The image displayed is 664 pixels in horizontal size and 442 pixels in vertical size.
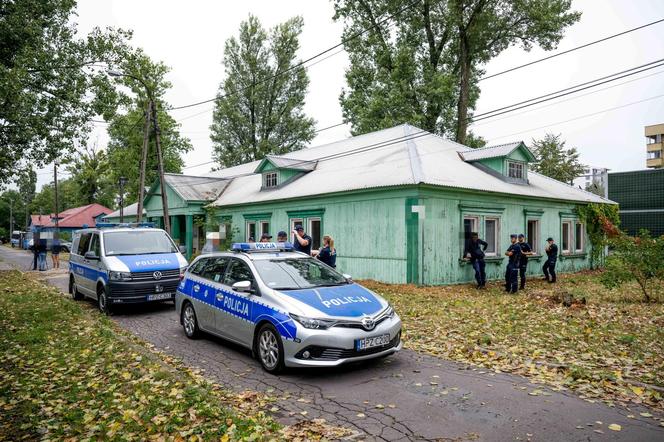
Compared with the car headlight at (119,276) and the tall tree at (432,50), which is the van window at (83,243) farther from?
the tall tree at (432,50)

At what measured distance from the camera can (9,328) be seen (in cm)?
890

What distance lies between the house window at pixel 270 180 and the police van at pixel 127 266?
439 inches

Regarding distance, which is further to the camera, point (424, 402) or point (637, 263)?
point (637, 263)

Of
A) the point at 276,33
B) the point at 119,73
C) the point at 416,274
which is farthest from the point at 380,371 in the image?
the point at 276,33

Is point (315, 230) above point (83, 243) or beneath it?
above

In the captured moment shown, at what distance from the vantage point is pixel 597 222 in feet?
72.5

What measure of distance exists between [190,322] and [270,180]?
15.7m

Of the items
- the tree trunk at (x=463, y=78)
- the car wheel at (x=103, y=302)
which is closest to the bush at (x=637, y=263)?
the car wheel at (x=103, y=302)

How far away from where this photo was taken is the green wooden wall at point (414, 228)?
48.7 ft

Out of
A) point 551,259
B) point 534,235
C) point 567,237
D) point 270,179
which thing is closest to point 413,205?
point 551,259

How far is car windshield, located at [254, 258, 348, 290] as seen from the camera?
6.69 m

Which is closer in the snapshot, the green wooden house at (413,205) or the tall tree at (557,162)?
the green wooden house at (413,205)

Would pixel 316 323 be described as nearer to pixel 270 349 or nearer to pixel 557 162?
pixel 270 349

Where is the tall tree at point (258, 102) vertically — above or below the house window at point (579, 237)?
above
